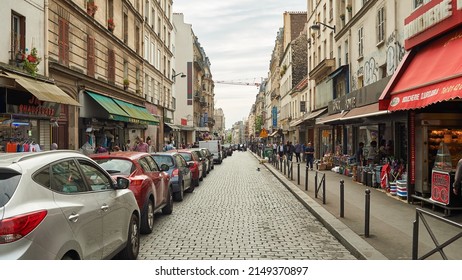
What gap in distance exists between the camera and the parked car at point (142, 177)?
26.0 feet

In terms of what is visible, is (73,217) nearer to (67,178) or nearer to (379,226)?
(67,178)

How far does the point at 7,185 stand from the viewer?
3650mm

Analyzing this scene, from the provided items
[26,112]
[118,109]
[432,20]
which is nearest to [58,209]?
[432,20]

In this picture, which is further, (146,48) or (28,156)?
(146,48)

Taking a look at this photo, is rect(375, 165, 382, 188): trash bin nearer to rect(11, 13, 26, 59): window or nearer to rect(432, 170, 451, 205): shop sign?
rect(432, 170, 451, 205): shop sign

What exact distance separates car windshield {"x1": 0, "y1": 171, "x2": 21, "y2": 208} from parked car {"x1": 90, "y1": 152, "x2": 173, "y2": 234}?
4079 millimetres

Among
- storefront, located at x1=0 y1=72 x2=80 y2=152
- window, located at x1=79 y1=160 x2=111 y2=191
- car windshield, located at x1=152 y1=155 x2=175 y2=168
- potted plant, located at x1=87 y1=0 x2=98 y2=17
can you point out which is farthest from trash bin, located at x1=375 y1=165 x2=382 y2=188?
potted plant, located at x1=87 y1=0 x2=98 y2=17

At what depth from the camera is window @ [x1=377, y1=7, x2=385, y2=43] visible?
17547 millimetres

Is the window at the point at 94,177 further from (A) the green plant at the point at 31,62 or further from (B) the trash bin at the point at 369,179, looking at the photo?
(B) the trash bin at the point at 369,179

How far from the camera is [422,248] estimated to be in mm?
5438

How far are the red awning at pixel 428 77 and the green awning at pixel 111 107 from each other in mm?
14024

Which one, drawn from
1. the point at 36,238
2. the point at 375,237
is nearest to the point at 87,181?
the point at 36,238

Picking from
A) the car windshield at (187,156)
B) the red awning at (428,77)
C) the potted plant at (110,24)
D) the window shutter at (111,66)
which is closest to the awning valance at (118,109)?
the window shutter at (111,66)

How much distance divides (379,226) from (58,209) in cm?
630
